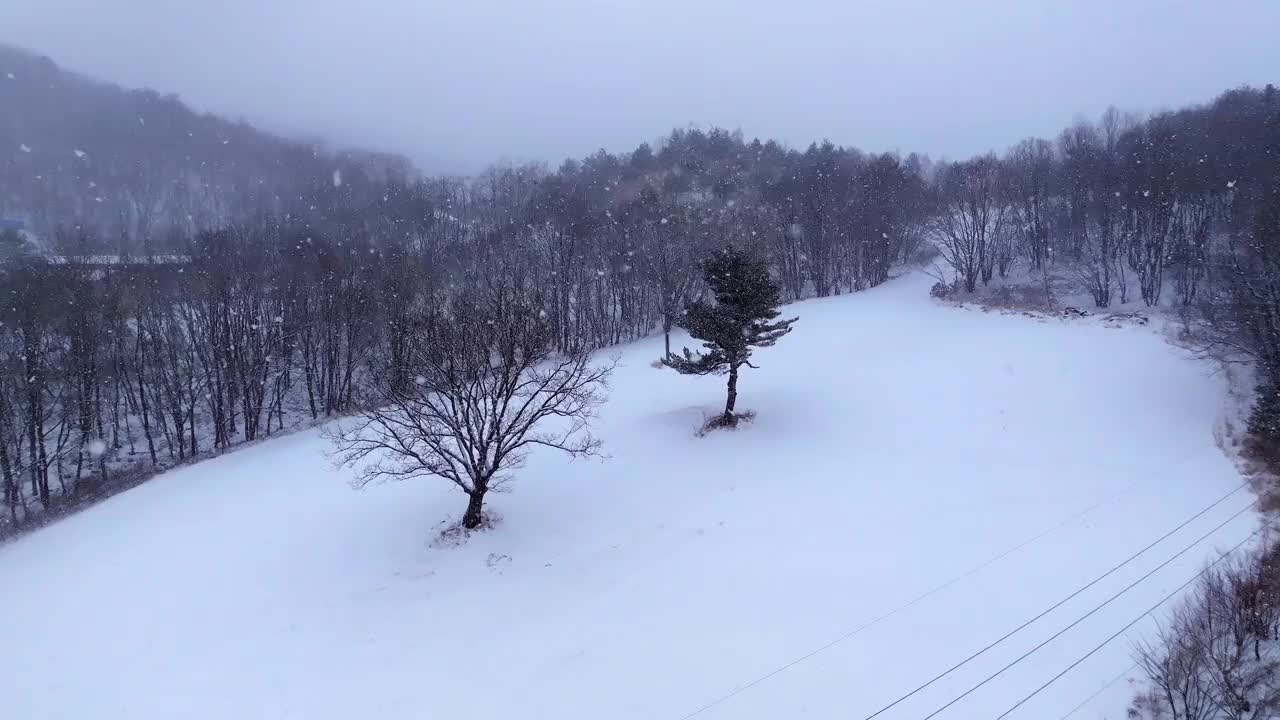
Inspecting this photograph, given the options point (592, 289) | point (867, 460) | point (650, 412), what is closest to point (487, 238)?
point (592, 289)

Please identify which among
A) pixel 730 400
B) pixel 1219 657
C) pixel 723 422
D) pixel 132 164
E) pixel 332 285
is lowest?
pixel 1219 657

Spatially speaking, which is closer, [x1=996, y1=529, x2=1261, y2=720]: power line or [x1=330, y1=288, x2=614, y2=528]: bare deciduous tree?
[x1=996, y1=529, x2=1261, y2=720]: power line

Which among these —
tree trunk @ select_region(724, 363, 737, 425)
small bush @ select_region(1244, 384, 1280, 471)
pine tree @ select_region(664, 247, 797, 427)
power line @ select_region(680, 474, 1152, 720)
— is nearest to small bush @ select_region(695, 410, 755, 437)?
tree trunk @ select_region(724, 363, 737, 425)

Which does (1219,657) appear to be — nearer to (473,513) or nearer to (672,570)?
(672,570)

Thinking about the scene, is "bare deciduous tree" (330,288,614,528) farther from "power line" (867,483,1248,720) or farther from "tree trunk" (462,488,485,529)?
"power line" (867,483,1248,720)

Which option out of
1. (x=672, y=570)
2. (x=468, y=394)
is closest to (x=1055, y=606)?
(x=672, y=570)

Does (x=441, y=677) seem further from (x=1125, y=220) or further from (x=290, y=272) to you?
(x=1125, y=220)
